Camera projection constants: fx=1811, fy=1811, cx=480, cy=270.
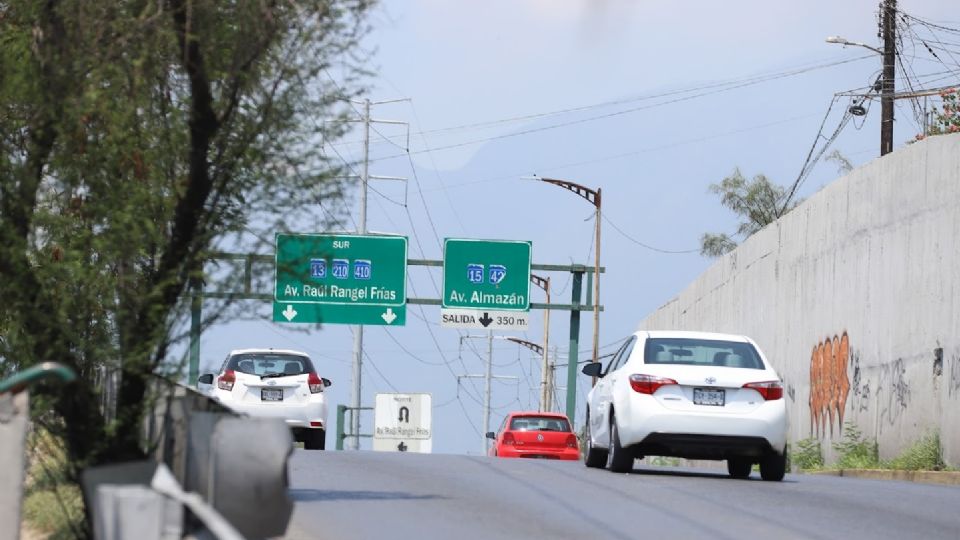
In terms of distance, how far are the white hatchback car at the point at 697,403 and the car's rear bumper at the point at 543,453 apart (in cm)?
1312

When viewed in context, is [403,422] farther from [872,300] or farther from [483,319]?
[872,300]

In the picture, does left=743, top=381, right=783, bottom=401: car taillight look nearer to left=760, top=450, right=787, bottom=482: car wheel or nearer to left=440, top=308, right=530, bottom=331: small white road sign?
left=760, top=450, right=787, bottom=482: car wheel

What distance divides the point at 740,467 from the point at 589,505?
5.83m

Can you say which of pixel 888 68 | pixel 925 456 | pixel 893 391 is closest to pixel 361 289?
pixel 888 68

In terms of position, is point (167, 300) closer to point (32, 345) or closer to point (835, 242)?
point (32, 345)

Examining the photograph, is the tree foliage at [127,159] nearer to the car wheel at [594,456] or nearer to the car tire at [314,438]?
the car wheel at [594,456]

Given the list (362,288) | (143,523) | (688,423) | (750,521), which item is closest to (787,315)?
(362,288)

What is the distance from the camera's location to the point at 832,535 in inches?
500

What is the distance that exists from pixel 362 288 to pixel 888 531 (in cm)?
2790

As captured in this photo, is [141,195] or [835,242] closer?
[141,195]

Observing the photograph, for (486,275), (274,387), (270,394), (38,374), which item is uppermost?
(486,275)

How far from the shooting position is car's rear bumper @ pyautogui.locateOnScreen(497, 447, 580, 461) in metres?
32.9

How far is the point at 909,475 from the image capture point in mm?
23797

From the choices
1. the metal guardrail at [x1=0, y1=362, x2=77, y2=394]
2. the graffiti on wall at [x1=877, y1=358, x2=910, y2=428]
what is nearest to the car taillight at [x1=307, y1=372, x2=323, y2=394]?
the graffiti on wall at [x1=877, y1=358, x2=910, y2=428]
